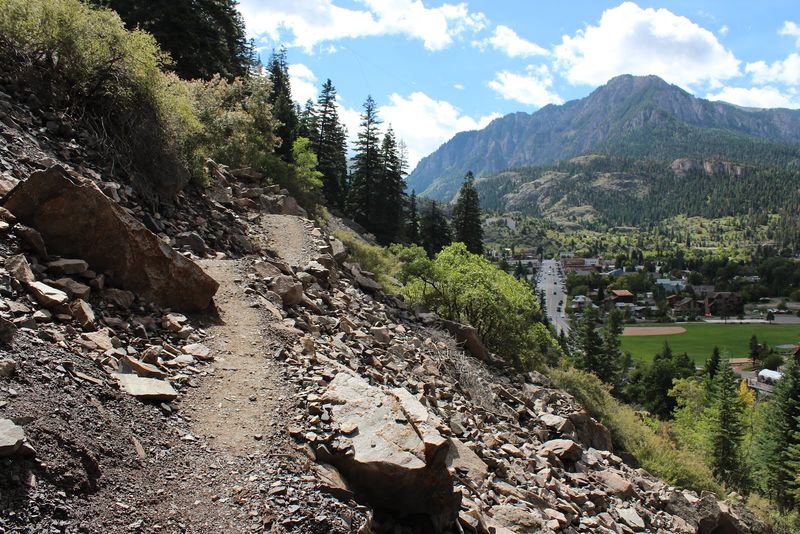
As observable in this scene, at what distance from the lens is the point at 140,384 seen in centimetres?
687

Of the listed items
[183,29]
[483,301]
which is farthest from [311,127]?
[483,301]

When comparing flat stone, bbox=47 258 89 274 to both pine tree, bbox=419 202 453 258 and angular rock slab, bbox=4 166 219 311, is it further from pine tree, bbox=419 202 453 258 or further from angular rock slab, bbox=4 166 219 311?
pine tree, bbox=419 202 453 258

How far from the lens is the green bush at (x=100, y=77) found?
11578 millimetres

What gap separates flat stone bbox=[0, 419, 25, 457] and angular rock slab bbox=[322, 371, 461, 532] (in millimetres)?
3485

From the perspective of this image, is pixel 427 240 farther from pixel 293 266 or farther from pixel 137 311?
pixel 137 311

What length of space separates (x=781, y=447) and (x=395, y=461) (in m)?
54.9

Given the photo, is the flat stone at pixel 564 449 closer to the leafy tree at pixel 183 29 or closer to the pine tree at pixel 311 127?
the leafy tree at pixel 183 29

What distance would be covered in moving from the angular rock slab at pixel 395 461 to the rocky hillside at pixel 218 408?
0.03m

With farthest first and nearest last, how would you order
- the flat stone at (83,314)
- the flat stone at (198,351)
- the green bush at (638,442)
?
the green bush at (638,442) < the flat stone at (198,351) < the flat stone at (83,314)

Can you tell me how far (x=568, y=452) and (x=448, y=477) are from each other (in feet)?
24.7

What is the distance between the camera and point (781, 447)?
45.8 meters

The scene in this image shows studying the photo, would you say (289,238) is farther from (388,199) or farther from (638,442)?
(388,199)

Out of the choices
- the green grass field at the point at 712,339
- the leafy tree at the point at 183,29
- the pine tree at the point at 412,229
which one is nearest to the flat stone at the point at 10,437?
the leafy tree at the point at 183,29

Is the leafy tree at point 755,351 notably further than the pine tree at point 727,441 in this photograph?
Yes
